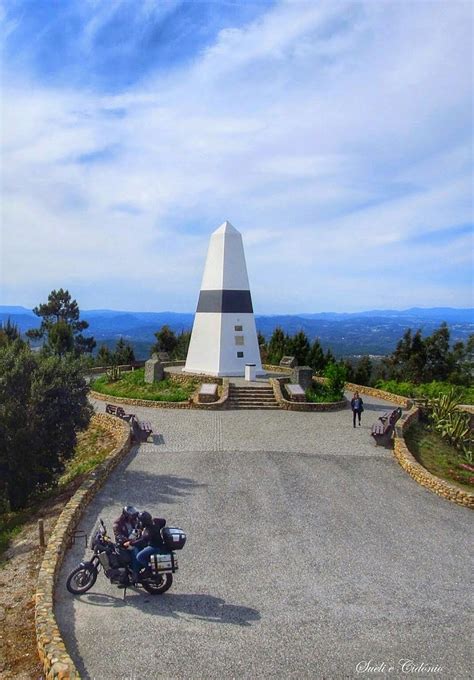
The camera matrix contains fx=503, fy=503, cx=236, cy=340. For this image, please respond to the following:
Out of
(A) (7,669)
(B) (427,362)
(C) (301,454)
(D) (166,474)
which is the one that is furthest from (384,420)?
(B) (427,362)

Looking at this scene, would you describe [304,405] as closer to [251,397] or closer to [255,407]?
[255,407]

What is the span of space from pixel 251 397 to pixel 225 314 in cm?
519

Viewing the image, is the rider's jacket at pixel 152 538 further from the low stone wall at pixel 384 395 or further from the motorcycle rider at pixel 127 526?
the low stone wall at pixel 384 395

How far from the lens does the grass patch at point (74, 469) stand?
10.6 meters

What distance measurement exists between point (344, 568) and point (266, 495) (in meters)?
3.01

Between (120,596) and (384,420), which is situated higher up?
(384,420)

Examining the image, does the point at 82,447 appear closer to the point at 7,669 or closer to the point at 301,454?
the point at 301,454

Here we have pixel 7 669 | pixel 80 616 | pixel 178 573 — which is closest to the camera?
pixel 7 669

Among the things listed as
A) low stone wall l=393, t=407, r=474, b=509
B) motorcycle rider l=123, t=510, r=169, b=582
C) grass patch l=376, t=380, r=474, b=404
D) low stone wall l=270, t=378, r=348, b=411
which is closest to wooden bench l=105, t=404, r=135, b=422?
low stone wall l=270, t=378, r=348, b=411

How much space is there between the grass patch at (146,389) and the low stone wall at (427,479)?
29.3 ft

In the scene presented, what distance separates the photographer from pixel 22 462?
37.8 ft

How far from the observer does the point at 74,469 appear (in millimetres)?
14164

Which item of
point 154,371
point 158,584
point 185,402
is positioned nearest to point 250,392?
point 185,402

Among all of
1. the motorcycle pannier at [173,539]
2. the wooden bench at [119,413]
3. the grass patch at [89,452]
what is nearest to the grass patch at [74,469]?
the grass patch at [89,452]
